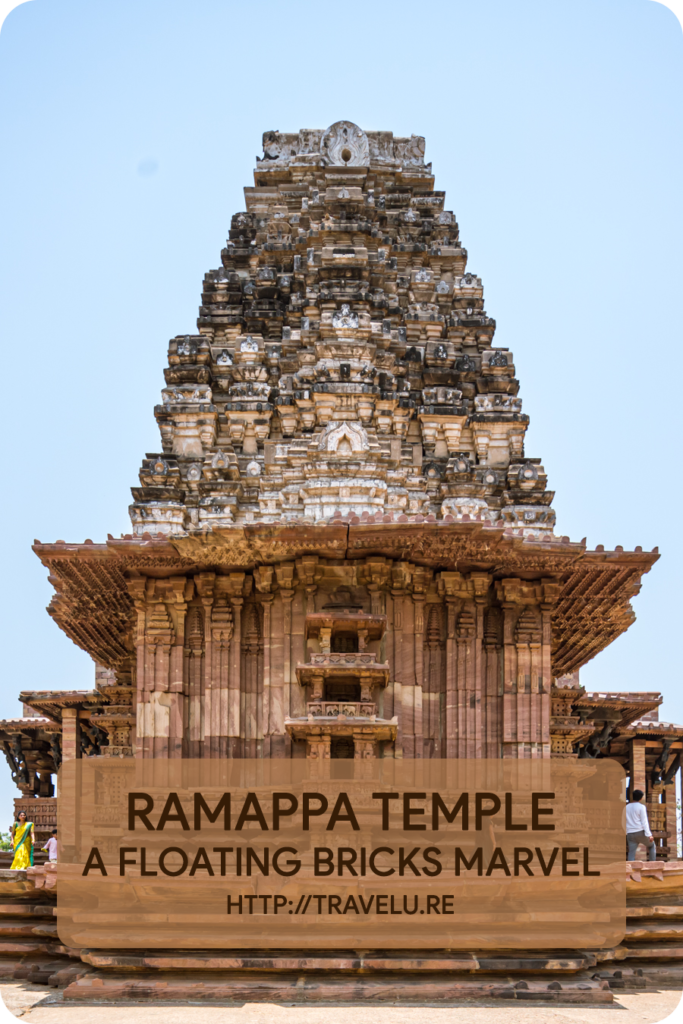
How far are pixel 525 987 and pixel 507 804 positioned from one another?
2.69m

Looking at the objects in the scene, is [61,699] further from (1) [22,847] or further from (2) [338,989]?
(2) [338,989]

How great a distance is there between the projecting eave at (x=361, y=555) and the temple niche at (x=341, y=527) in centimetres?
4

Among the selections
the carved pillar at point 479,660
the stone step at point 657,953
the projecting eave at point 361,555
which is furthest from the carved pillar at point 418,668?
the stone step at point 657,953

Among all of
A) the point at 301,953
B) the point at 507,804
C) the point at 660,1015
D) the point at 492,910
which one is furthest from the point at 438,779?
the point at 660,1015

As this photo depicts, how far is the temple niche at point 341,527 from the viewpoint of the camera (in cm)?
1584

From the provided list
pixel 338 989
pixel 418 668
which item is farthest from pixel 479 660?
pixel 338 989

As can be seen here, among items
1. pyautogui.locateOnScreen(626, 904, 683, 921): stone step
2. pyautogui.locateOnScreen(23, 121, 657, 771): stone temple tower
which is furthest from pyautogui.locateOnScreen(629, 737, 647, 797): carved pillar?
pyautogui.locateOnScreen(626, 904, 683, 921): stone step

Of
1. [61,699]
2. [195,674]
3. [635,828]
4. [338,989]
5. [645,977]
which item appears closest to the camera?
[338,989]

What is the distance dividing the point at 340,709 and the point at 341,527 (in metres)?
2.35

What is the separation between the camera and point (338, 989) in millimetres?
13312

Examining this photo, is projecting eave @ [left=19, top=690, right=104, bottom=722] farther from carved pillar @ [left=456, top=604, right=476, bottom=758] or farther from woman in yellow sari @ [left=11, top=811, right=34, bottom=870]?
carved pillar @ [left=456, top=604, right=476, bottom=758]

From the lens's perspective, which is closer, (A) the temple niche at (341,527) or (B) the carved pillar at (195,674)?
(A) the temple niche at (341,527)

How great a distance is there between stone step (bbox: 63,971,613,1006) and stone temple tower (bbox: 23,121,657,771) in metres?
2.87

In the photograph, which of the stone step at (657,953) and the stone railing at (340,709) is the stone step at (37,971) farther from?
the stone step at (657,953)
